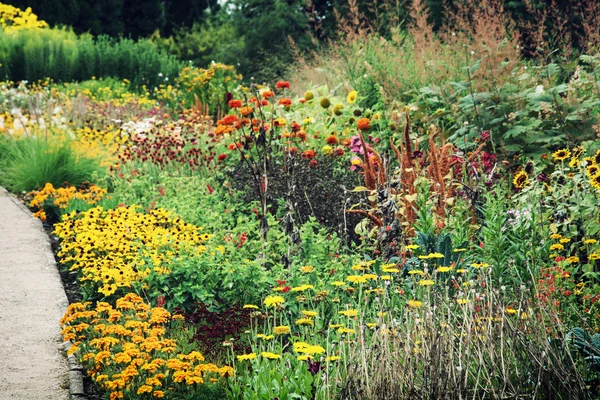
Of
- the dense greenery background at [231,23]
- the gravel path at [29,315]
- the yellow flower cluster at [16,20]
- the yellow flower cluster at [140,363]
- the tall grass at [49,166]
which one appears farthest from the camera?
the dense greenery background at [231,23]

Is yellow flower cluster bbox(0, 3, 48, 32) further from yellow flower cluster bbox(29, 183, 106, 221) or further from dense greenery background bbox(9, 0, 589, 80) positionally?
yellow flower cluster bbox(29, 183, 106, 221)

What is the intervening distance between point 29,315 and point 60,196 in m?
3.03

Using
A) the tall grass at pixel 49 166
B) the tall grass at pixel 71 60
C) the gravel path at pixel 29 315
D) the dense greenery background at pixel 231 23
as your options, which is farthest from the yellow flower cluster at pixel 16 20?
the gravel path at pixel 29 315

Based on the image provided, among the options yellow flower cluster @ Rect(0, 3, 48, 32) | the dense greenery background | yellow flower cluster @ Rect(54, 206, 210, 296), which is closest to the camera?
yellow flower cluster @ Rect(54, 206, 210, 296)

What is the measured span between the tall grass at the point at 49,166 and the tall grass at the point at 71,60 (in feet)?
28.1

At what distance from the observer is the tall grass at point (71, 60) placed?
17163 millimetres

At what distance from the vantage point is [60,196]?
7910mm

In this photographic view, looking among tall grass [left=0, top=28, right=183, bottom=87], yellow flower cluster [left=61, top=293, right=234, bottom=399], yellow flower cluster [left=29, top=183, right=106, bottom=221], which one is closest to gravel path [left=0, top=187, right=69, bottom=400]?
yellow flower cluster [left=61, top=293, right=234, bottom=399]

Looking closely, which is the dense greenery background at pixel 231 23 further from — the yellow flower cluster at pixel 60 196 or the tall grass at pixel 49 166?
the yellow flower cluster at pixel 60 196

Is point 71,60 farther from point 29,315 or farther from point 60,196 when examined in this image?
point 29,315

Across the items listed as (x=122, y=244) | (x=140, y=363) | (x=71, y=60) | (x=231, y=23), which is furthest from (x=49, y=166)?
(x=231, y=23)

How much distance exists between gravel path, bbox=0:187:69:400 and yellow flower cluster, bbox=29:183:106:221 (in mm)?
294

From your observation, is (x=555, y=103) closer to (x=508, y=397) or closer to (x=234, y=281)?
(x=234, y=281)

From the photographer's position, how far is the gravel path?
13.3 ft
